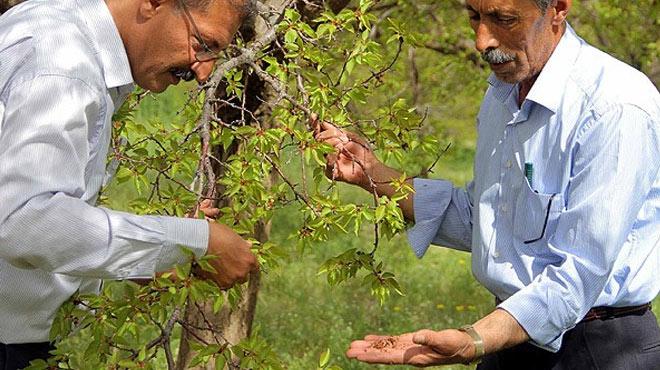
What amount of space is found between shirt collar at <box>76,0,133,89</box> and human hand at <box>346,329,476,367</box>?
932mm

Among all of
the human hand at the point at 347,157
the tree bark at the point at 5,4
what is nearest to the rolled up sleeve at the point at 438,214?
the human hand at the point at 347,157

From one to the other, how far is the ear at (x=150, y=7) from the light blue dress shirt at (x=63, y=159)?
0.08 m

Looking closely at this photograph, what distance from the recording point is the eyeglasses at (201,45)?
2.70 meters

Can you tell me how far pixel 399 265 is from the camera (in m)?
9.39

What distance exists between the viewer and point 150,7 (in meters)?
2.68

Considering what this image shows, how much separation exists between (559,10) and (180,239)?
1314 mm

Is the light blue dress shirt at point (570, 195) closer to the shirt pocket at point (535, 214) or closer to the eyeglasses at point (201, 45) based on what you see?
the shirt pocket at point (535, 214)

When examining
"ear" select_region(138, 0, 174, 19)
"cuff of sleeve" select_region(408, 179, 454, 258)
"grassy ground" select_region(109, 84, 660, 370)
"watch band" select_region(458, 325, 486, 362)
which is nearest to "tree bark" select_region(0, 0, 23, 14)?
"cuff of sleeve" select_region(408, 179, 454, 258)

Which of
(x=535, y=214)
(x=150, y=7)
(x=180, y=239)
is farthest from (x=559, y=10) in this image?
(x=180, y=239)

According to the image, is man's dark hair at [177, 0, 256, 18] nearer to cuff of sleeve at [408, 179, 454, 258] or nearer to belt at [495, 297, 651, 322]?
cuff of sleeve at [408, 179, 454, 258]

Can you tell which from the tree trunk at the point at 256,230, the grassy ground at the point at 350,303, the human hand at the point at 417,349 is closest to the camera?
the human hand at the point at 417,349

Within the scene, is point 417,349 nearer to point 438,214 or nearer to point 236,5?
point 438,214

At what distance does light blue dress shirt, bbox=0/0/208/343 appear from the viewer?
7.82 ft

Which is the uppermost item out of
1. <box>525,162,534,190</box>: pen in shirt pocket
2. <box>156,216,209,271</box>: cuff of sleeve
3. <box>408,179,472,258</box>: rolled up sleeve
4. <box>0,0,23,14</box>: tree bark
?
<box>156,216,209,271</box>: cuff of sleeve
